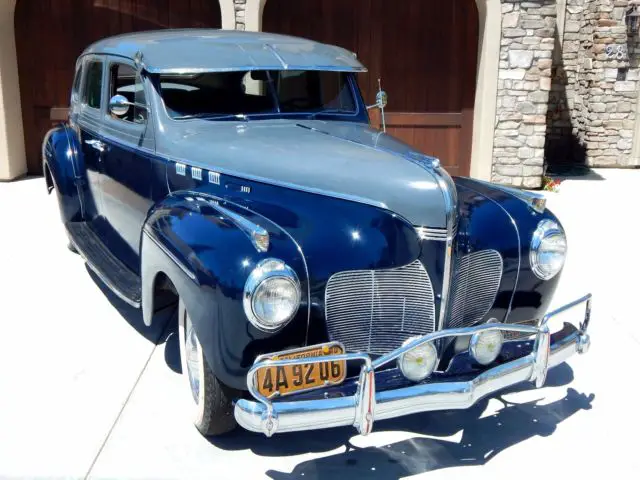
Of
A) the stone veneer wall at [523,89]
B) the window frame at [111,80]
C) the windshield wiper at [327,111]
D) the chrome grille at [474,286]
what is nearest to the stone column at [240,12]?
the stone veneer wall at [523,89]

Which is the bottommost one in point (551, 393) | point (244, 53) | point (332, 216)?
point (551, 393)

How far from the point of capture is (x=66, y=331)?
175 inches

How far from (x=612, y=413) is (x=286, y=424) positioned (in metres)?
1.94

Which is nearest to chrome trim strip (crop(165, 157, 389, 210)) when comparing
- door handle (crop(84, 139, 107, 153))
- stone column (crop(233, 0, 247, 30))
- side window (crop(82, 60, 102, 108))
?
door handle (crop(84, 139, 107, 153))

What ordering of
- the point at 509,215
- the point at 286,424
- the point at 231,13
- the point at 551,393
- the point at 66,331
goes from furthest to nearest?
the point at 231,13 < the point at 66,331 < the point at 551,393 < the point at 509,215 < the point at 286,424

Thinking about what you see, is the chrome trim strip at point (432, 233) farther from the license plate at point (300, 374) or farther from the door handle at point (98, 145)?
the door handle at point (98, 145)

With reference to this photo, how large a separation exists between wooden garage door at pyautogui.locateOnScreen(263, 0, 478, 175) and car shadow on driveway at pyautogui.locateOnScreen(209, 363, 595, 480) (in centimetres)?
628

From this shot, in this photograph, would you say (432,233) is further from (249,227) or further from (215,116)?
(215,116)

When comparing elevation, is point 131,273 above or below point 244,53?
below

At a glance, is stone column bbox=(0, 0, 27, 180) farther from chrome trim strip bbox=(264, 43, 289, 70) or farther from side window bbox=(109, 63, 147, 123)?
chrome trim strip bbox=(264, 43, 289, 70)

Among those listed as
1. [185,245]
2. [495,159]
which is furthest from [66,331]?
[495,159]

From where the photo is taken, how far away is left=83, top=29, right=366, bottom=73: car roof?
3.94 m

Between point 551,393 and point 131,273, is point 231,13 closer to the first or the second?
point 131,273

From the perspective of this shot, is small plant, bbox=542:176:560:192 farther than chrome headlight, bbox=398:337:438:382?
Yes
